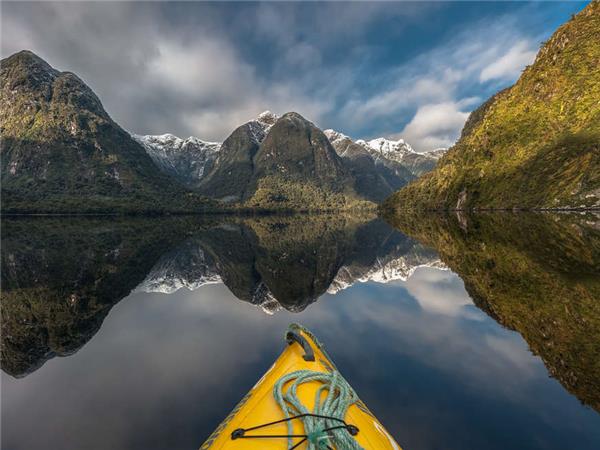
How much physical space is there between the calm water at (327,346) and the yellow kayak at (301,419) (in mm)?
2238

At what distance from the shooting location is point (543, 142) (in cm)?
8800

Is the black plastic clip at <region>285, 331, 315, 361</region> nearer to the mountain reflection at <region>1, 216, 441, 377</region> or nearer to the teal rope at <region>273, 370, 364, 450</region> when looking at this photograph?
the teal rope at <region>273, 370, 364, 450</region>

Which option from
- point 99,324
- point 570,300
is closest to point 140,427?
point 99,324

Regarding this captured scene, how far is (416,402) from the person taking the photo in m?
7.09

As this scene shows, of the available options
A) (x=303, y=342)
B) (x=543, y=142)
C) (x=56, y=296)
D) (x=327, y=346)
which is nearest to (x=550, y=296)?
(x=327, y=346)

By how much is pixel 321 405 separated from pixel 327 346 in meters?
6.14

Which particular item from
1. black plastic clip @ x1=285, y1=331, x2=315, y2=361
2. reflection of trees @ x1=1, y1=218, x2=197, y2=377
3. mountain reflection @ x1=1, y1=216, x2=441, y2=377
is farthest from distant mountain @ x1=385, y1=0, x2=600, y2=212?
reflection of trees @ x1=1, y1=218, x2=197, y2=377

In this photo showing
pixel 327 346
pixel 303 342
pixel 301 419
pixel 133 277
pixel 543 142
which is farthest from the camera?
pixel 543 142

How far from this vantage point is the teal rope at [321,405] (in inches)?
145

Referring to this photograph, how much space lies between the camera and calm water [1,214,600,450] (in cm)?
639

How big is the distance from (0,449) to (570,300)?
15.7m

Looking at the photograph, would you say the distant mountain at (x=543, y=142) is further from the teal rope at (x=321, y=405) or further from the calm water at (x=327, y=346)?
the teal rope at (x=321, y=405)

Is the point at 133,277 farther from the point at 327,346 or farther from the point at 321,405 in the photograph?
the point at 321,405

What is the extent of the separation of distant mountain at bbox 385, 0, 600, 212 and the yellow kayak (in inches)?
3158
